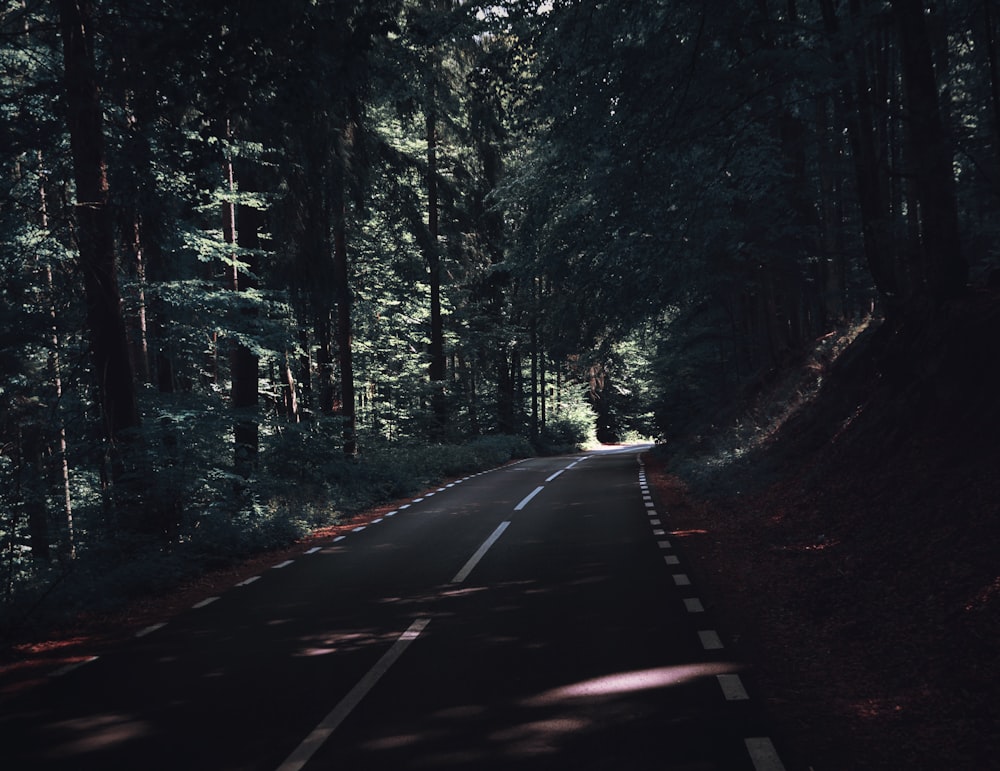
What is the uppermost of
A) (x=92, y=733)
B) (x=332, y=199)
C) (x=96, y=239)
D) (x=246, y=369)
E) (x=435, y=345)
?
(x=332, y=199)

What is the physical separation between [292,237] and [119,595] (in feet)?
31.1

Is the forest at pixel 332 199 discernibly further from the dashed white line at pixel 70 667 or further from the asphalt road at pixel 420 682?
the asphalt road at pixel 420 682

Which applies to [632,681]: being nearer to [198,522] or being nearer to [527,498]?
[198,522]

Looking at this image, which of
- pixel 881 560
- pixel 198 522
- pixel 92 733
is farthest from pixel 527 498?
pixel 92 733

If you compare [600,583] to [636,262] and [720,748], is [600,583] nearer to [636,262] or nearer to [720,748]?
[720,748]

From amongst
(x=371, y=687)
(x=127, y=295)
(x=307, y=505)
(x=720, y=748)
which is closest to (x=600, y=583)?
(x=371, y=687)

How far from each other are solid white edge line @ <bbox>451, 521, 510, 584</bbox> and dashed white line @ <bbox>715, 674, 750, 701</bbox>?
442 centimetres

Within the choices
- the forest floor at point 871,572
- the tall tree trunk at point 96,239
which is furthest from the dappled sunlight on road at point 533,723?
the tall tree trunk at point 96,239

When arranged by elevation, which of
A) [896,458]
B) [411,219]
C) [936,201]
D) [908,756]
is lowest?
[908,756]

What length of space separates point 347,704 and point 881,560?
18.6ft

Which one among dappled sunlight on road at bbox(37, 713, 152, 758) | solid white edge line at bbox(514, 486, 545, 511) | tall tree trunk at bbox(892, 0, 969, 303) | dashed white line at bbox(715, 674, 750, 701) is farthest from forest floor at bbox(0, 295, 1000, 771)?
solid white edge line at bbox(514, 486, 545, 511)

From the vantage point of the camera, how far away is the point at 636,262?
21.2m

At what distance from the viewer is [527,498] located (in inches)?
743

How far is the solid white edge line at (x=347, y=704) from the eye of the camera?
4531mm
